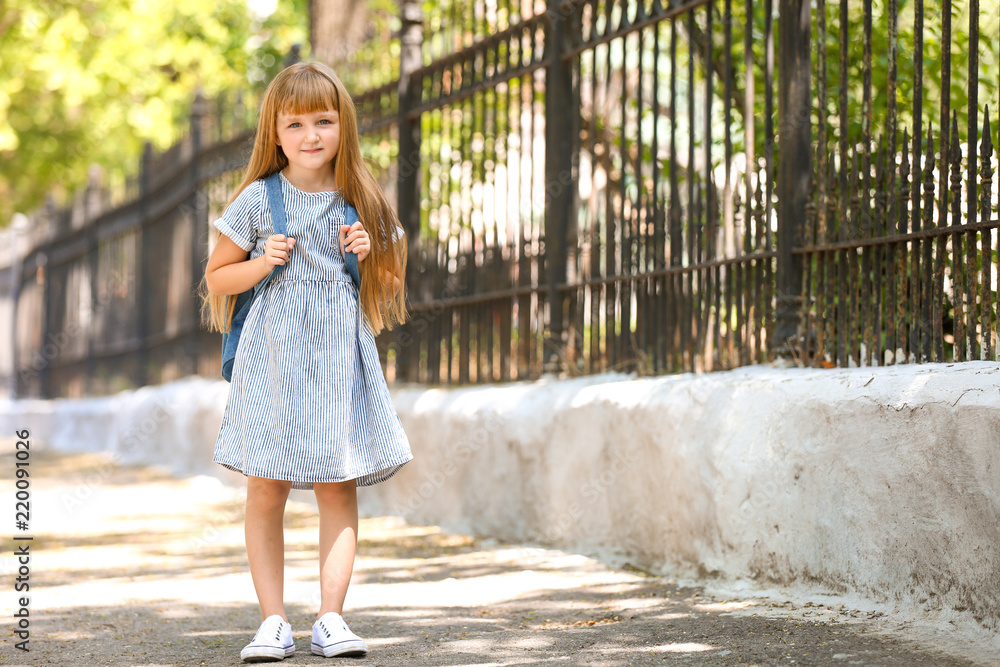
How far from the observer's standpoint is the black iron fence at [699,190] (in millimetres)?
3320

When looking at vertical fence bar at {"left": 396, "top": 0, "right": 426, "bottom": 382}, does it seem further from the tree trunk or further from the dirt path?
the tree trunk

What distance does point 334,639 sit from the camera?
2.86 metres

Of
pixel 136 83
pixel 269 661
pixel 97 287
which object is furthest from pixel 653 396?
pixel 136 83

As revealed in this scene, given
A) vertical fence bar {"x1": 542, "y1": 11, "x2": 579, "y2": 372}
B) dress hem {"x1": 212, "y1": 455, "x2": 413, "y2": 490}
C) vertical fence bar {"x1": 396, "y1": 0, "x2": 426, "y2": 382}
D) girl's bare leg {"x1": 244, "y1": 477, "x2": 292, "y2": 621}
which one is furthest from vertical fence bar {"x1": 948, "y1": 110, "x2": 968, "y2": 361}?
vertical fence bar {"x1": 396, "y1": 0, "x2": 426, "y2": 382}

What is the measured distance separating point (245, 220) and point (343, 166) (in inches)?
12.8

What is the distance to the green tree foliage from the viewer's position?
14180 mm

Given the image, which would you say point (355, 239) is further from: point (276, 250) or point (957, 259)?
point (957, 259)

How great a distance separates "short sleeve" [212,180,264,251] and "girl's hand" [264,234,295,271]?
0.11m

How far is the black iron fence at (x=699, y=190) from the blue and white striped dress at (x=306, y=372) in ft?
5.06

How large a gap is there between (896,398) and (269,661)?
6.09 ft

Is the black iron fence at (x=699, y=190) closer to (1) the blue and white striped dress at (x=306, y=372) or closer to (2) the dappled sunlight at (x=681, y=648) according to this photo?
(2) the dappled sunlight at (x=681, y=648)

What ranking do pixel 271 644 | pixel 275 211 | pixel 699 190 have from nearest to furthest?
pixel 271 644, pixel 275 211, pixel 699 190

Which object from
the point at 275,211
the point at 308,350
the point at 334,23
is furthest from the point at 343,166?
the point at 334,23

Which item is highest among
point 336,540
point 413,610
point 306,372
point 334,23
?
point 334,23
